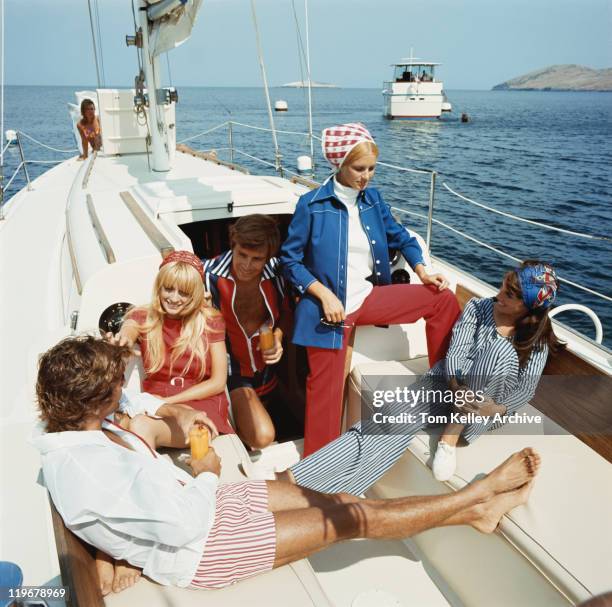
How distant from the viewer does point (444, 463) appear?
6.42ft

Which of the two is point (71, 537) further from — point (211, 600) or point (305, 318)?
point (305, 318)

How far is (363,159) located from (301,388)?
1.61m

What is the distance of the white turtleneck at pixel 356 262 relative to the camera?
7.50 ft

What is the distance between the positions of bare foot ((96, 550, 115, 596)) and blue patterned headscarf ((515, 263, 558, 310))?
5.86 ft

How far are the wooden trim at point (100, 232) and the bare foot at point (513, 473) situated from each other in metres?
1.97

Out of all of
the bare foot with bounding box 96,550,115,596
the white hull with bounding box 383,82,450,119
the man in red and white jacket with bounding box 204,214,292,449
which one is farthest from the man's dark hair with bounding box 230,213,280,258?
the white hull with bounding box 383,82,450,119

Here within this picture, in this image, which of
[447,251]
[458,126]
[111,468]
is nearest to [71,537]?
[111,468]

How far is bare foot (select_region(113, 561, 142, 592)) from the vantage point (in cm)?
145

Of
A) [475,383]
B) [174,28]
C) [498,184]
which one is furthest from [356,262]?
[498,184]

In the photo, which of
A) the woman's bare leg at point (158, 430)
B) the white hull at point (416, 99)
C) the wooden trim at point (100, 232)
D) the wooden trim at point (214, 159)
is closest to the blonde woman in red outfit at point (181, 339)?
the woman's bare leg at point (158, 430)

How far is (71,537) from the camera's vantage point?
51.8 inches

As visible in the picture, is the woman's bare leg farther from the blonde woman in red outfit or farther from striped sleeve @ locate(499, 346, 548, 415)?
striped sleeve @ locate(499, 346, 548, 415)

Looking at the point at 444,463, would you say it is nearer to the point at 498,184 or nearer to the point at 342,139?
the point at 342,139

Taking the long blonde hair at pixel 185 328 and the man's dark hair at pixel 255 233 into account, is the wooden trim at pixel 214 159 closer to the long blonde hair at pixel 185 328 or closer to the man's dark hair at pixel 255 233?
the man's dark hair at pixel 255 233
